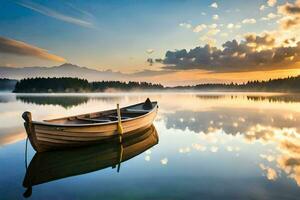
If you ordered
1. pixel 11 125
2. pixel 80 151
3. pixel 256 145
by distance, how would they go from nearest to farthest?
pixel 80 151, pixel 256 145, pixel 11 125

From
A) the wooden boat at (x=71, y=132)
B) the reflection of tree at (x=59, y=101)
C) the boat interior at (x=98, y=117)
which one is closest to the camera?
the wooden boat at (x=71, y=132)

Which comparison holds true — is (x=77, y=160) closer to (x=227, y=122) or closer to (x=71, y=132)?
(x=71, y=132)

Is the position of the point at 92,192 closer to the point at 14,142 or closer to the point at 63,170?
the point at 63,170

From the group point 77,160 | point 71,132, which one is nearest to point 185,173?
point 77,160

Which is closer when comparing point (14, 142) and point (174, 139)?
point (14, 142)

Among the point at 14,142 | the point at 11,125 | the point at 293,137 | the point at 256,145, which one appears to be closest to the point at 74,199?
the point at 14,142

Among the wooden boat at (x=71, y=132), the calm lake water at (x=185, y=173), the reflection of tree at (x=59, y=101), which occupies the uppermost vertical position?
the wooden boat at (x=71, y=132)

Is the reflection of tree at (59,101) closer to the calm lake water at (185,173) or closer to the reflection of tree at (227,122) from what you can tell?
the reflection of tree at (227,122)

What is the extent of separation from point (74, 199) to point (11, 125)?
605 inches

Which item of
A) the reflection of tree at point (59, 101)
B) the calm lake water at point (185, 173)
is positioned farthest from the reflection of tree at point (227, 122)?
the reflection of tree at point (59, 101)

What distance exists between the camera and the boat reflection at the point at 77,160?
28.8 feet

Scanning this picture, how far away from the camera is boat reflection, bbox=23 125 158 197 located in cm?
879

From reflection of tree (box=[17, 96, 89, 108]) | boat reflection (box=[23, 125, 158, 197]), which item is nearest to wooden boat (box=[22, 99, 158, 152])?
boat reflection (box=[23, 125, 158, 197])

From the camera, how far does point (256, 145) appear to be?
13.2m
